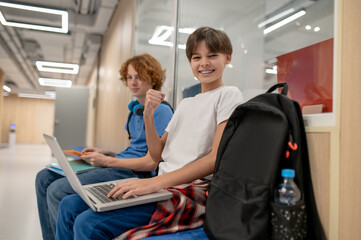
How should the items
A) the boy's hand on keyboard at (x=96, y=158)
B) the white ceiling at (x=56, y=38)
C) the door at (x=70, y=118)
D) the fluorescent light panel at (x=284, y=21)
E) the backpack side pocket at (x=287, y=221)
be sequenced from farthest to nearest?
1. the door at (x=70, y=118)
2. the white ceiling at (x=56, y=38)
3. the boy's hand on keyboard at (x=96, y=158)
4. the fluorescent light panel at (x=284, y=21)
5. the backpack side pocket at (x=287, y=221)

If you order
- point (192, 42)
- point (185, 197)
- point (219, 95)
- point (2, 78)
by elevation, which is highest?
point (2, 78)

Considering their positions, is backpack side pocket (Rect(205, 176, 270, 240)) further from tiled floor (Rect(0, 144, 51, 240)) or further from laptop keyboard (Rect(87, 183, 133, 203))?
tiled floor (Rect(0, 144, 51, 240))

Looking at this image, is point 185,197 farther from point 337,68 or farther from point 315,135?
point 337,68

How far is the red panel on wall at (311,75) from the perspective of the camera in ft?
3.24

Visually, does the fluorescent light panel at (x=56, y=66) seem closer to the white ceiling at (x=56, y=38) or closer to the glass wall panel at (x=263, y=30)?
the white ceiling at (x=56, y=38)

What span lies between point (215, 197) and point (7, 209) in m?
2.51

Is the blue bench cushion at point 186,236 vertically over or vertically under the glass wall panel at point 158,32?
under

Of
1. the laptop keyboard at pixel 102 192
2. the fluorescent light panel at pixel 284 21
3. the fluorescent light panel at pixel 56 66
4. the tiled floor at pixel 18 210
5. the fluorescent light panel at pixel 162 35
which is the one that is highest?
the fluorescent light panel at pixel 56 66

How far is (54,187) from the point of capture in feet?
4.83

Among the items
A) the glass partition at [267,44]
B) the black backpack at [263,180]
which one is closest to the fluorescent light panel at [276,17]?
the glass partition at [267,44]

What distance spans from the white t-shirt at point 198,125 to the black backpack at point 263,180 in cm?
23

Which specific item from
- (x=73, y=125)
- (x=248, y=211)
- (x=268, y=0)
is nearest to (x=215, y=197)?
(x=248, y=211)

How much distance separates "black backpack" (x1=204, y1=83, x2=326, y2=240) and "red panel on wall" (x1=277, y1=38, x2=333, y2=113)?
208 millimetres

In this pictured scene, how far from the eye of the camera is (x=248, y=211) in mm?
796
